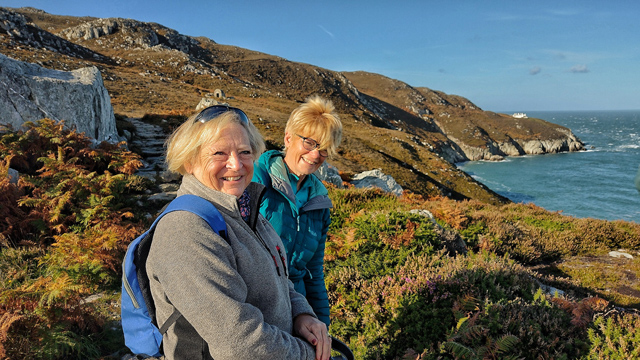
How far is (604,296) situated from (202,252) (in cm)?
806

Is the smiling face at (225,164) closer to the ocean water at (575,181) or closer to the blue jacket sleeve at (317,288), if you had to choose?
the blue jacket sleeve at (317,288)

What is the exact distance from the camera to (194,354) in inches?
48.5

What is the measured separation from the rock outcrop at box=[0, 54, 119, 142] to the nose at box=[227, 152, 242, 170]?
9289 millimetres

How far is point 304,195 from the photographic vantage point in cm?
260

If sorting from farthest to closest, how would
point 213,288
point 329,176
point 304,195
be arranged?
point 329,176
point 304,195
point 213,288

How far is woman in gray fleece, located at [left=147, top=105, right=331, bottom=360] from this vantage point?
1.12m

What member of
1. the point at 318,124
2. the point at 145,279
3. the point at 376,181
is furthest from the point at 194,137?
the point at 376,181

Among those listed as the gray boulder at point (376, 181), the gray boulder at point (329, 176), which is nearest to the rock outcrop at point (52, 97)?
the gray boulder at point (329, 176)

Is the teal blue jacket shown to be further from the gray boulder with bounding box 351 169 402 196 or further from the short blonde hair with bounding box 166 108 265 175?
the gray boulder with bounding box 351 169 402 196

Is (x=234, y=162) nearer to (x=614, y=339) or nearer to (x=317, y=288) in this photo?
(x=317, y=288)

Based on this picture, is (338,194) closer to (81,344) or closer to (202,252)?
(81,344)

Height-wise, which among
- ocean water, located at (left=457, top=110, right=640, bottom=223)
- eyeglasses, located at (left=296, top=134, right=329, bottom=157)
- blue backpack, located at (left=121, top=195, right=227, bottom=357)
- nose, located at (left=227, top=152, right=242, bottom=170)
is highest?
eyeglasses, located at (left=296, top=134, right=329, bottom=157)

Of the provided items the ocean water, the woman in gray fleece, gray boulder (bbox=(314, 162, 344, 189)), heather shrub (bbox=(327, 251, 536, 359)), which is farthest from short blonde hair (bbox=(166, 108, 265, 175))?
the ocean water

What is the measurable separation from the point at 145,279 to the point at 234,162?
2.02 feet
